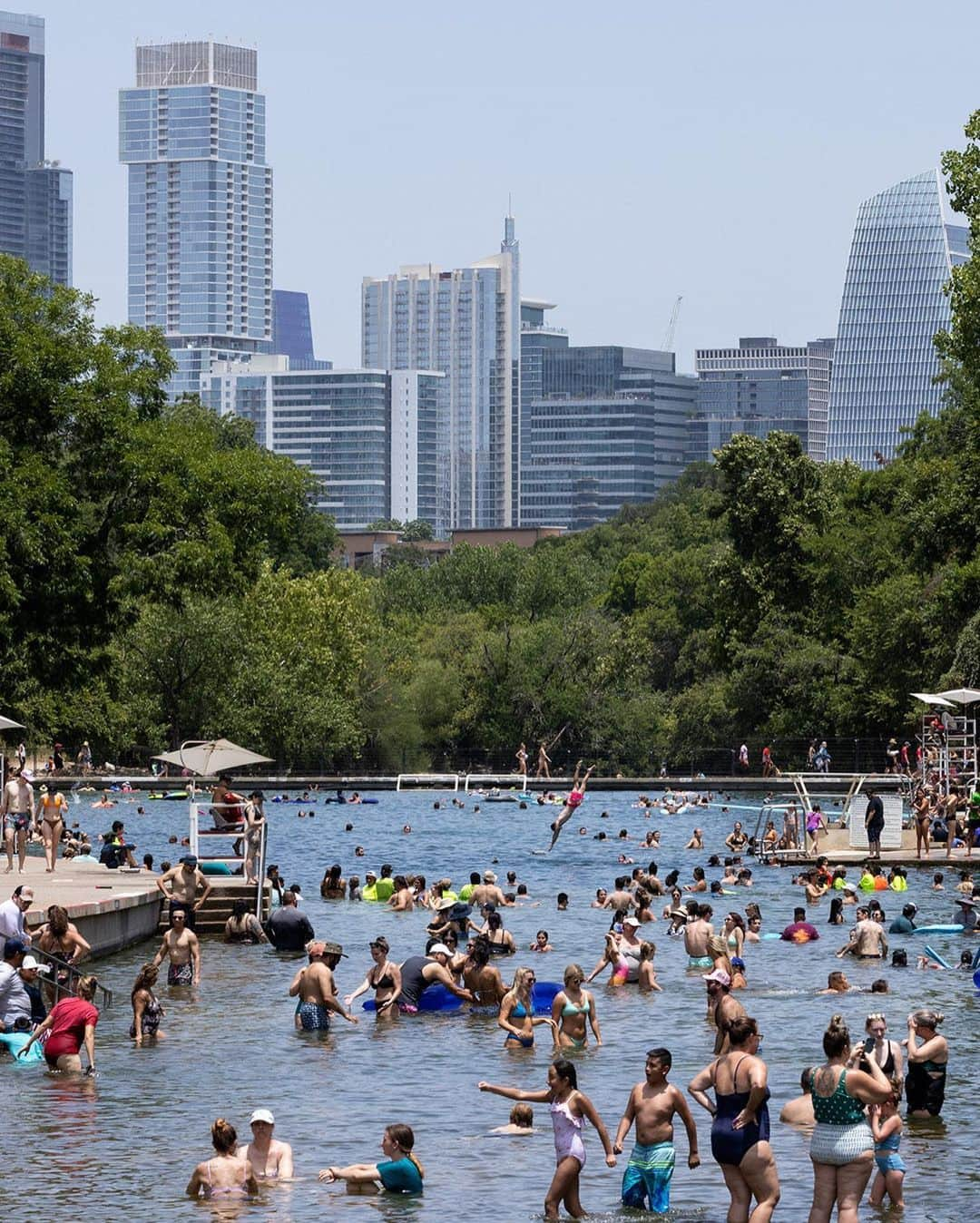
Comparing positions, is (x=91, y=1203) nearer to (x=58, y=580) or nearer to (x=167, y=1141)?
(x=167, y=1141)

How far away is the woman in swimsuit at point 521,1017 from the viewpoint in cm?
2808

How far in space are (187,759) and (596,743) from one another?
231 ft

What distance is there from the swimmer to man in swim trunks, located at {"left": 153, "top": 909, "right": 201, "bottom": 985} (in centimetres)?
1045

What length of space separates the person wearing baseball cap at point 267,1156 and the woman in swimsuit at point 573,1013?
24.4ft

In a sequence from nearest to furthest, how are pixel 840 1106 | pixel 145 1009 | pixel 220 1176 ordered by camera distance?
pixel 840 1106
pixel 220 1176
pixel 145 1009

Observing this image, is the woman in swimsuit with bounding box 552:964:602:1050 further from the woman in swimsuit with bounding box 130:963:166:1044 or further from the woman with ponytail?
the woman with ponytail

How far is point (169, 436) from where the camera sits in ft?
173

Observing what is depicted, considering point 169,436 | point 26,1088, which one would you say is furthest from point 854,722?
point 26,1088

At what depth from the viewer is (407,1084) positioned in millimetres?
25844

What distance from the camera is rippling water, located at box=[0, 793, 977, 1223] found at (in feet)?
66.0

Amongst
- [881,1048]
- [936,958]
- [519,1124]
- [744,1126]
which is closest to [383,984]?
[519,1124]

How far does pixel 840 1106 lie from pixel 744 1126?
3.05ft

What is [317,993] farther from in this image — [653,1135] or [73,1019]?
[653,1135]

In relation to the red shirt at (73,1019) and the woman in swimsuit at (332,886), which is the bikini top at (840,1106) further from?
the woman in swimsuit at (332,886)
